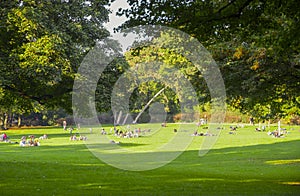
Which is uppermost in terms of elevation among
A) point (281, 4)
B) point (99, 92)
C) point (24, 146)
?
point (281, 4)

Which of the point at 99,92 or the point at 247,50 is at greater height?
the point at 247,50

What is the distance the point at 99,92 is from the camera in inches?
807

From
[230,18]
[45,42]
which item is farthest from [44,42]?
[230,18]

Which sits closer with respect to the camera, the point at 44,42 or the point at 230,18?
the point at 230,18

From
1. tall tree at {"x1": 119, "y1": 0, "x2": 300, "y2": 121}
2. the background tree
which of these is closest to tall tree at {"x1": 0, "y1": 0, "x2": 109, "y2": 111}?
the background tree

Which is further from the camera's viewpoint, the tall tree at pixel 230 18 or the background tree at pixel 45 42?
the background tree at pixel 45 42

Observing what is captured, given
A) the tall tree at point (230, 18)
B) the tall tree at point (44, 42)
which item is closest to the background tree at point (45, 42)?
the tall tree at point (44, 42)

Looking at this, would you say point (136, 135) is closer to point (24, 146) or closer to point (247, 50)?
point (24, 146)

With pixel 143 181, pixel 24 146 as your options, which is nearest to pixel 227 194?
pixel 143 181

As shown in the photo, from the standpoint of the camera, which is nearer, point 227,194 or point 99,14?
point 227,194

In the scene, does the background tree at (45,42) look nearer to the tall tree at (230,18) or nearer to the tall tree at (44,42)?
the tall tree at (44,42)

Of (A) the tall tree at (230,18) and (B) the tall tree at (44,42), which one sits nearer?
(A) the tall tree at (230,18)

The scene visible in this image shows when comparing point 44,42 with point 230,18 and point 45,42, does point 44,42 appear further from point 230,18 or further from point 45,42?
point 230,18

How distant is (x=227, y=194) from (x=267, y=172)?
9505 millimetres
